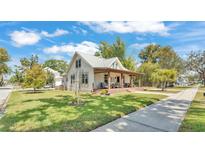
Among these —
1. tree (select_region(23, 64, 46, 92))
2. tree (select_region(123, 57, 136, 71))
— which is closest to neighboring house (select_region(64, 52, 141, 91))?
tree (select_region(23, 64, 46, 92))

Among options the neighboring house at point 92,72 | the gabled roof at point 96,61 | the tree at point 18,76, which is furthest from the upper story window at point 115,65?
the tree at point 18,76

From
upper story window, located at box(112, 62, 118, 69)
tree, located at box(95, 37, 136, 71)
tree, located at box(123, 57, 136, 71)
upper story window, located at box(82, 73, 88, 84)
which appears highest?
tree, located at box(95, 37, 136, 71)

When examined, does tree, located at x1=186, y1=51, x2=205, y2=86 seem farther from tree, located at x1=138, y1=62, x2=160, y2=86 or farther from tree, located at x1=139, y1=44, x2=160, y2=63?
Answer: tree, located at x1=139, y1=44, x2=160, y2=63

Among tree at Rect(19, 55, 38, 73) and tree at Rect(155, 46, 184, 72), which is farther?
tree at Rect(155, 46, 184, 72)

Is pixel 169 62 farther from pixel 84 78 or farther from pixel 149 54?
pixel 84 78

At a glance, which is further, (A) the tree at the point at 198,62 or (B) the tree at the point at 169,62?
(B) the tree at the point at 169,62

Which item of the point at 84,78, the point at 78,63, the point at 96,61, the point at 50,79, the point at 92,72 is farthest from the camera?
the point at 50,79

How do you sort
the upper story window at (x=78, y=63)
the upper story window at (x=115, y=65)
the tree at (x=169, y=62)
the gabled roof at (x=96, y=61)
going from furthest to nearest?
the tree at (x=169, y=62), the upper story window at (x=115, y=65), the upper story window at (x=78, y=63), the gabled roof at (x=96, y=61)

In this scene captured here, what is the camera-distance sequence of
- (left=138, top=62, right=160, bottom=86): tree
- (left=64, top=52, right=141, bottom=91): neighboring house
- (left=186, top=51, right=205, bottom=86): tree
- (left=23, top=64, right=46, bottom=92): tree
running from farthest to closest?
(left=138, top=62, right=160, bottom=86): tree, (left=186, top=51, right=205, bottom=86): tree, (left=64, top=52, right=141, bottom=91): neighboring house, (left=23, top=64, right=46, bottom=92): tree

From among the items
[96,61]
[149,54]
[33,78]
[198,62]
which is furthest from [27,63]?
[149,54]

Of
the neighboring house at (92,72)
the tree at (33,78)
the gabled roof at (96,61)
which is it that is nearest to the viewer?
the tree at (33,78)

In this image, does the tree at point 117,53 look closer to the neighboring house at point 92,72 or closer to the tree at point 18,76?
the neighboring house at point 92,72
